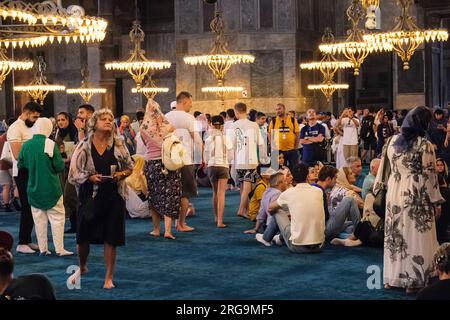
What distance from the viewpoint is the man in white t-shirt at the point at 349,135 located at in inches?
632

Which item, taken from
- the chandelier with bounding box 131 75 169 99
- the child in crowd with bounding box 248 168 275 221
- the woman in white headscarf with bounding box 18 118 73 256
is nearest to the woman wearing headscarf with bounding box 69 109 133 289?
the woman in white headscarf with bounding box 18 118 73 256

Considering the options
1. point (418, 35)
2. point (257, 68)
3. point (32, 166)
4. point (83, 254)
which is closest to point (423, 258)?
point (83, 254)

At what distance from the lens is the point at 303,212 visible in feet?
25.9

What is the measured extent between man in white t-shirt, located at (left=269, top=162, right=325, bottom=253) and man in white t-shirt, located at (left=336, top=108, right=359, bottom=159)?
798 centimetres

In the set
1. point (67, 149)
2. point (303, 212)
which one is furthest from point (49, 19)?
point (303, 212)

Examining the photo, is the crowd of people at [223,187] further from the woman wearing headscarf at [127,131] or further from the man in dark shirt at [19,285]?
the woman wearing headscarf at [127,131]

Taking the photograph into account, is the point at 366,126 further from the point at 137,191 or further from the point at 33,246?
the point at 33,246

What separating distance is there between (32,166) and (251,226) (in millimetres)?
3141

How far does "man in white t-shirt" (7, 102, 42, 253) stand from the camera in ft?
28.0

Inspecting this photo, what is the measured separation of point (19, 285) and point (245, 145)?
6.89 meters

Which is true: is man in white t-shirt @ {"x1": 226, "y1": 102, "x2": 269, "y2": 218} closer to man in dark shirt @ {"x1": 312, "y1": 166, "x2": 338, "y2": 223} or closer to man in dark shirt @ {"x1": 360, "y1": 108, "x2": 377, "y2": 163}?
man in dark shirt @ {"x1": 312, "y1": 166, "x2": 338, "y2": 223}

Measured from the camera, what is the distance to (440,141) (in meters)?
16.5

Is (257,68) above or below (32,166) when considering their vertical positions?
above
